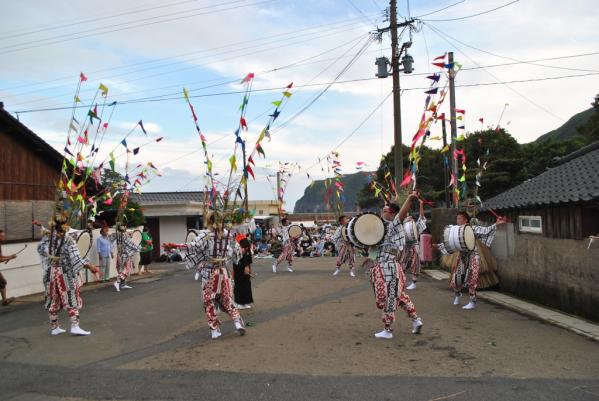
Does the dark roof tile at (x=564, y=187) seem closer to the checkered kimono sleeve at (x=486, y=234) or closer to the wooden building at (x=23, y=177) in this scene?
the checkered kimono sleeve at (x=486, y=234)

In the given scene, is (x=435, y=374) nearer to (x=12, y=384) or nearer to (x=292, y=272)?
(x=12, y=384)

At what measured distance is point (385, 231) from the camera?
671cm

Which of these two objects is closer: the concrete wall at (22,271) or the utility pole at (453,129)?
the concrete wall at (22,271)

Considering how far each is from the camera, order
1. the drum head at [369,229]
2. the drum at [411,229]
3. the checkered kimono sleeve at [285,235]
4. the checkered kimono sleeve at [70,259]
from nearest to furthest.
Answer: the drum head at [369,229] < the checkered kimono sleeve at [70,259] < the drum at [411,229] < the checkered kimono sleeve at [285,235]

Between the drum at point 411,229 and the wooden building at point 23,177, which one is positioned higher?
the wooden building at point 23,177

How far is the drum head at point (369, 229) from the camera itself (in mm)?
6721

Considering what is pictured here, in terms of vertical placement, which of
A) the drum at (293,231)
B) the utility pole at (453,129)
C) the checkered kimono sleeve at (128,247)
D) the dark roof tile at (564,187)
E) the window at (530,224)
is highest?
the utility pole at (453,129)

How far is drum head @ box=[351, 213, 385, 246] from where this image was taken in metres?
6.72

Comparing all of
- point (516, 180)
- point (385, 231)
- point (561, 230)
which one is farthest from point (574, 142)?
point (385, 231)

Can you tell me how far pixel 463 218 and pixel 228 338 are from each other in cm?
492

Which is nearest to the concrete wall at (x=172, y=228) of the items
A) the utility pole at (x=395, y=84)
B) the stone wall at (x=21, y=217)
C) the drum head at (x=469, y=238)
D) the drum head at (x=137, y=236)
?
the drum head at (x=137, y=236)

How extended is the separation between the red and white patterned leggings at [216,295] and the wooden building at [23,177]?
775 cm

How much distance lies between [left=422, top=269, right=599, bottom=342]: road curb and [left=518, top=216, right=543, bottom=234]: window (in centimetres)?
139

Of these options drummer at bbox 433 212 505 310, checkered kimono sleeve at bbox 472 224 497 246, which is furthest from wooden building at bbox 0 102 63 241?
checkered kimono sleeve at bbox 472 224 497 246
